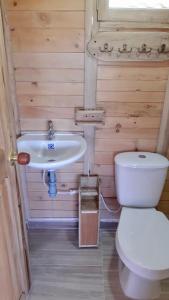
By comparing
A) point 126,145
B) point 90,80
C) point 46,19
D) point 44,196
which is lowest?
point 44,196

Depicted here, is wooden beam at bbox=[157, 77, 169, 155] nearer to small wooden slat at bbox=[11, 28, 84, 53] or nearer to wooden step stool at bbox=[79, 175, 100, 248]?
wooden step stool at bbox=[79, 175, 100, 248]

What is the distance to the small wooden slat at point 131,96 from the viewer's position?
165 centimetres

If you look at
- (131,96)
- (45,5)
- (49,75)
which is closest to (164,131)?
(131,96)

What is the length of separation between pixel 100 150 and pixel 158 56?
0.74 m

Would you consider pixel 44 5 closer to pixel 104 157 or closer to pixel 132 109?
pixel 132 109

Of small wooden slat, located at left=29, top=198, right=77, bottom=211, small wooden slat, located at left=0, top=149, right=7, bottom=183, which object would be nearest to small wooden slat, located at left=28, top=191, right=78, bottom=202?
small wooden slat, located at left=29, top=198, right=77, bottom=211

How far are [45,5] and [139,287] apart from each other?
1.79 metres

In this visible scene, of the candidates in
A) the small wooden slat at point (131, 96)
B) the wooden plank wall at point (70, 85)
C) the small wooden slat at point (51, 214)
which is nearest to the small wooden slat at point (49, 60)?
the wooden plank wall at point (70, 85)

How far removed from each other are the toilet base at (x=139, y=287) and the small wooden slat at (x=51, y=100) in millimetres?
1157

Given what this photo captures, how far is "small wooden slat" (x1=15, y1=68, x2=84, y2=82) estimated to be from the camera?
1.60 m

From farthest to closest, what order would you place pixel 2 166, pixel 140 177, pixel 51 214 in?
1. pixel 51 214
2. pixel 140 177
3. pixel 2 166

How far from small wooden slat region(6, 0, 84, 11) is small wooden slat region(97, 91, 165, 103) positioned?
0.53m

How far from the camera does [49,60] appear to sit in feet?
5.15

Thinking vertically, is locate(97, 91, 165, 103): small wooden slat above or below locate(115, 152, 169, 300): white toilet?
above
